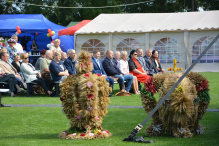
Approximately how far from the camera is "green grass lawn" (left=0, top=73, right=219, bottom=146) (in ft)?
18.1

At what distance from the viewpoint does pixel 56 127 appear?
6.90 m

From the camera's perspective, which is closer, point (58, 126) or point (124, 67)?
point (58, 126)

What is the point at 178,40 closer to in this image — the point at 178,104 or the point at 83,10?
the point at 178,104

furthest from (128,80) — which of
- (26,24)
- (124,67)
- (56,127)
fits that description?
(26,24)

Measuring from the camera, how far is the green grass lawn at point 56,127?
5523mm

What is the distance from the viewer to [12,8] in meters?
42.5

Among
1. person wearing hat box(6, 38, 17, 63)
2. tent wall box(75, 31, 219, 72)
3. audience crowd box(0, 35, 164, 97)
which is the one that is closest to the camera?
audience crowd box(0, 35, 164, 97)

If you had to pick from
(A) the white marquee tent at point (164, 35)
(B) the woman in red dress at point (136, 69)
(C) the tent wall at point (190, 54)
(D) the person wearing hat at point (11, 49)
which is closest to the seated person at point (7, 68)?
(D) the person wearing hat at point (11, 49)

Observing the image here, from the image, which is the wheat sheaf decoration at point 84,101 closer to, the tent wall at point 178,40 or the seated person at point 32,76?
the seated person at point 32,76

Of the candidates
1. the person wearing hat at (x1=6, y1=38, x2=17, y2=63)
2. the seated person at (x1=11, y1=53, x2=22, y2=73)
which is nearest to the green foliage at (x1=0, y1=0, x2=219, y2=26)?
the person wearing hat at (x1=6, y1=38, x2=17, y2=63)

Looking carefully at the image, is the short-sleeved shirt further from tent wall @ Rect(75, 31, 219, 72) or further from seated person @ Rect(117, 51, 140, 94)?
tent wall @ Rect(75, 31, 219, 72)

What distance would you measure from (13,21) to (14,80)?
45.7 ft

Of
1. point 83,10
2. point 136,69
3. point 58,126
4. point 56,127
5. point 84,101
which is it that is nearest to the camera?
point 84,101

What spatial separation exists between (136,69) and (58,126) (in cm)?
660
